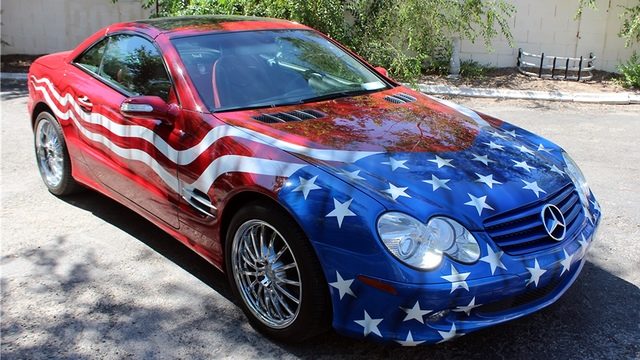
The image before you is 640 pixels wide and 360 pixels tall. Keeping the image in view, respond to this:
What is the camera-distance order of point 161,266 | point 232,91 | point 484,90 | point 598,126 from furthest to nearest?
point 484,90
point 598,126
point 161,266
point 232,91

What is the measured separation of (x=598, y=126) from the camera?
25.8ft

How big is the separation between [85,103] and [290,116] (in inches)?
72.3

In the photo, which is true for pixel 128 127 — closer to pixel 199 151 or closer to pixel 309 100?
pixel 199 151

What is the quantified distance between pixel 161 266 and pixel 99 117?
3.83 ft

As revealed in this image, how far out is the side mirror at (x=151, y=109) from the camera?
144 inches

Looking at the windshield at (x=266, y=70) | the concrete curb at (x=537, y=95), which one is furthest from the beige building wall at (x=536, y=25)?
the windshield at (x=266, y=70)

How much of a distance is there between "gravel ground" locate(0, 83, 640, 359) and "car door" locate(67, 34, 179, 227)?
426mm

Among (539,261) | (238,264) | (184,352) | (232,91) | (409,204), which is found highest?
(232,91)

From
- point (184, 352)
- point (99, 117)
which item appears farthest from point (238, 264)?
point (99, 117)

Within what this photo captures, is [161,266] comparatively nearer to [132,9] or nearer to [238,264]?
[238,264]

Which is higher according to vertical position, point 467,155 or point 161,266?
point 467,155

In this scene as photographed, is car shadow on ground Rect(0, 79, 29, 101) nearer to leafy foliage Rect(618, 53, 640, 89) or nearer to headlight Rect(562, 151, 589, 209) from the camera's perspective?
headlight Rect(562, 151, 589, 209)

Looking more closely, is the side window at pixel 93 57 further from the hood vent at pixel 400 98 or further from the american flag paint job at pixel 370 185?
the hood vent at pixel 400 98

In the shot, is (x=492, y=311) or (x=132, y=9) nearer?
(x=492, y=311)
